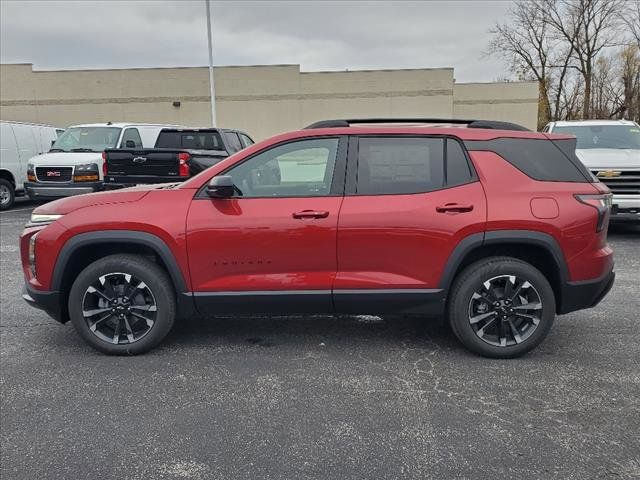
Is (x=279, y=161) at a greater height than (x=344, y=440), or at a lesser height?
greater

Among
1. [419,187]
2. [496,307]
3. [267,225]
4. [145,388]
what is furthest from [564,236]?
[145,388]

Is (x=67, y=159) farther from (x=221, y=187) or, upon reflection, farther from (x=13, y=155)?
(x=221, y=187)

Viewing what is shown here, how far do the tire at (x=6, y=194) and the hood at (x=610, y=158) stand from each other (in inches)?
501

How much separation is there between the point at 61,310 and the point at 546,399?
353cm

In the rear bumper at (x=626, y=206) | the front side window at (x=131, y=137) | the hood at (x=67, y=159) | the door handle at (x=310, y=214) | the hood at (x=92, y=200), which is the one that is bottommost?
the rear bumper at (x=626, y=206)

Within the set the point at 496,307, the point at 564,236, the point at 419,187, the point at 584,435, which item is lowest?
the point at 584,435

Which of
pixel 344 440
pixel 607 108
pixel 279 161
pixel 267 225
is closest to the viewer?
pixel 344 440

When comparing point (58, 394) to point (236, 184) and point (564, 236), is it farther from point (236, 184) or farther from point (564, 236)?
point (564, 236)

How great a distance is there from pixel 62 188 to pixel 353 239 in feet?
31.3

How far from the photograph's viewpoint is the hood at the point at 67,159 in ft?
36.9

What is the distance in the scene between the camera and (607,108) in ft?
146

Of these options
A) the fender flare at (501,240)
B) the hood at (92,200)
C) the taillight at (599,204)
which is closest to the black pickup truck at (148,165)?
the hood at (92,200)

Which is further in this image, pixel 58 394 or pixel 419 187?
pixel 419 187

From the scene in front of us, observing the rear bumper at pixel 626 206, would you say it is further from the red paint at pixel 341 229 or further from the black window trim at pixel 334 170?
the black window trim at pixel 334 170
